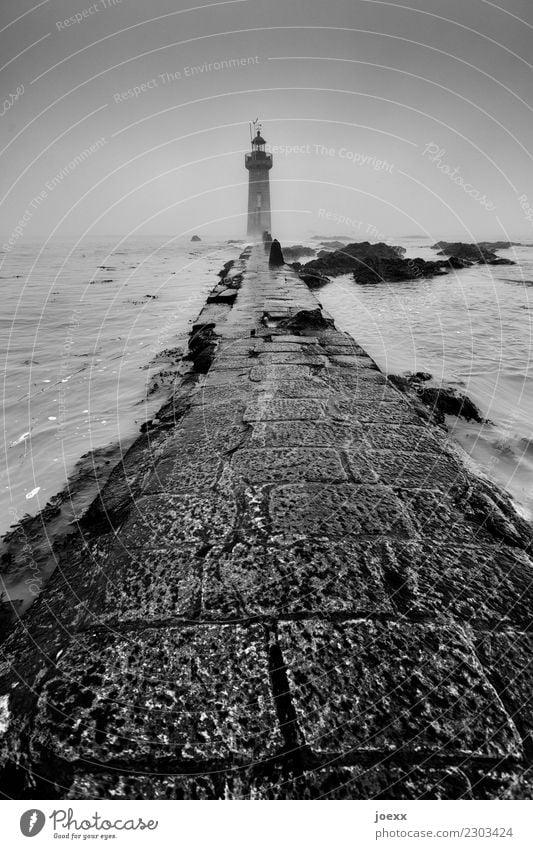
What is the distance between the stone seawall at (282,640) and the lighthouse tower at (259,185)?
165 feet

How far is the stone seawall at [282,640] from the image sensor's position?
859mm

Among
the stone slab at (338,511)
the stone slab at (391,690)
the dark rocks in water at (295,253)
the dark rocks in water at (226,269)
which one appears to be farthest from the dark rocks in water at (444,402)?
the dark rocks in water at (295,253)

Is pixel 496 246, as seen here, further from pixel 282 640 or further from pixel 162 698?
pixel 162 698

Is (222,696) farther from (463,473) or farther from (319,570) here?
(463,473)

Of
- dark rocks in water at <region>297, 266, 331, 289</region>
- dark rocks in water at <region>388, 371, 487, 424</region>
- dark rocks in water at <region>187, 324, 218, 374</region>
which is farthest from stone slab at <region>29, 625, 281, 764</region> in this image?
dark rocks in water at <region>297, 266, 331, 289</region>

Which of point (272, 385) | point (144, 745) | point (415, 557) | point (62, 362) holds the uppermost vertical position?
point (272, 385)

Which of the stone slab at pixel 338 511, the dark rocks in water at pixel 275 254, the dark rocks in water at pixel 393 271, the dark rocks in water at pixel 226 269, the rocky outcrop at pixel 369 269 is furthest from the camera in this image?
the dark rocks in water at pixel 393 271

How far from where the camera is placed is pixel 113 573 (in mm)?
1384

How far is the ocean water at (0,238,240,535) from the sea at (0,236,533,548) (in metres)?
→ 0.03

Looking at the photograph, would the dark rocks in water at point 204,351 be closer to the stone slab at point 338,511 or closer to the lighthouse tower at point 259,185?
the stone slab at point 338,511

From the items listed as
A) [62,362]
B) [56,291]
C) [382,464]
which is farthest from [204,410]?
[56,291]

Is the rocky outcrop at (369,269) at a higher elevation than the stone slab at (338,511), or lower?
higher

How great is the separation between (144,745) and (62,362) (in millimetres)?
8075

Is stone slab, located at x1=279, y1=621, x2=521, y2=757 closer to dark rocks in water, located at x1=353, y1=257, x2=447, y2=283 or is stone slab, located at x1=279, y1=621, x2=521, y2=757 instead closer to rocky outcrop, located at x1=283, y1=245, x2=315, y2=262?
dark rocks in water, located at x1=353, y1=257, x2=447, y2=283
